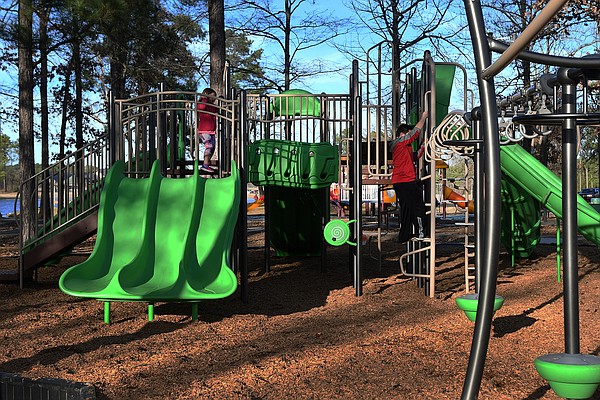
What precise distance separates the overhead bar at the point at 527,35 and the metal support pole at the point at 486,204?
0.10 metres

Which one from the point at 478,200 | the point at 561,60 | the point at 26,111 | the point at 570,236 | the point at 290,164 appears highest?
the point at 26,111

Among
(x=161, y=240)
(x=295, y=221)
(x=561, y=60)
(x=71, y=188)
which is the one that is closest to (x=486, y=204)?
(x=561, y=60)

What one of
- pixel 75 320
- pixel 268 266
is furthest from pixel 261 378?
pixel 268 266

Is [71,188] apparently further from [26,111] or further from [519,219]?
[519,219]

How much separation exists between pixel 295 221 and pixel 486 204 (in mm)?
9365

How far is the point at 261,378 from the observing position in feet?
16.1

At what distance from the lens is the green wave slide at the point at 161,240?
261 inches

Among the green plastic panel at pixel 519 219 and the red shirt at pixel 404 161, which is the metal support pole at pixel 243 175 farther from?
the green plastic panel at pixel 519 219

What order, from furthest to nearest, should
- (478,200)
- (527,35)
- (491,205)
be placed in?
(478,200)
(491,205)
(527,35)

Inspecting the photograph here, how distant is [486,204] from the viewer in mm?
2873

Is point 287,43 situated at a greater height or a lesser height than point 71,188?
greater

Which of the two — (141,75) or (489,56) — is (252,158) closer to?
(489,56)

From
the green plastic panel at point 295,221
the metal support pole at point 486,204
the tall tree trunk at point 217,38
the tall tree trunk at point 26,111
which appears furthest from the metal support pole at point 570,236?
the tall tree trunk at point 26,111

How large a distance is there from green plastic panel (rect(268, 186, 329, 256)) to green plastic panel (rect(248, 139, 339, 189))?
89.3 inches
